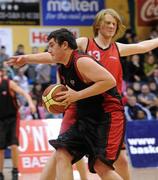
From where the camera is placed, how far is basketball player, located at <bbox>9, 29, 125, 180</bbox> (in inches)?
219

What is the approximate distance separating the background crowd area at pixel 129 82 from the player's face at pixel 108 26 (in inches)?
264

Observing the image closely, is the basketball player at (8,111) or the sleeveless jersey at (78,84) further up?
the sleeveless jersey at (78,84)

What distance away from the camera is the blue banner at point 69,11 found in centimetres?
1822

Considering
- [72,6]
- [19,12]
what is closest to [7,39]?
[19,12]

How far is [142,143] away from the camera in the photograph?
453 inches

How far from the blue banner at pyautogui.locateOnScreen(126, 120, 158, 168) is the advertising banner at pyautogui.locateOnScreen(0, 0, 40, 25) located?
23.2 ft

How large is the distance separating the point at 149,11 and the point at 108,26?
1314 centimetres

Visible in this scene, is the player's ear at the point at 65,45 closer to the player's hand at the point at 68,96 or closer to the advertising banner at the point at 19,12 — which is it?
the player's hand at the point at 68,96

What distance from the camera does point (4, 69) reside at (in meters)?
9.72

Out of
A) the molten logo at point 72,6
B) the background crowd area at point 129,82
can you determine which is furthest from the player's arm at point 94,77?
the molten logo at point 72,6

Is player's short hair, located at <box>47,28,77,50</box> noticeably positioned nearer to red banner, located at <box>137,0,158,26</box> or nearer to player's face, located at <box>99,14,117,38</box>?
player's face, located at <box>99,14,117,38</box>

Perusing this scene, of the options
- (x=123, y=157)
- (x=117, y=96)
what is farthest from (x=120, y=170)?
(x=117, y=96)

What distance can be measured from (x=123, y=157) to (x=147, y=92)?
8823 mm

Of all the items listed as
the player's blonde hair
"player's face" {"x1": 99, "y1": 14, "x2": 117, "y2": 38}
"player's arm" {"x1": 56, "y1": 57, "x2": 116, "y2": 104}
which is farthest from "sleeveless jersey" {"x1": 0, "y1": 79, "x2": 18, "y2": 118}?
"player's arm" {"x1": 56, "y1": 57, "x2": 116, "y2": 104}
